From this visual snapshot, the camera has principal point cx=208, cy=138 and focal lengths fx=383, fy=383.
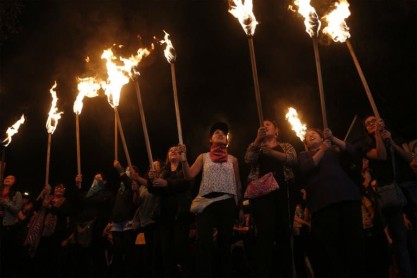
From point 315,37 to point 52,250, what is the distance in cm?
629

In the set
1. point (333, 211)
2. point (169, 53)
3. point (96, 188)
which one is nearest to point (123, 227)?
point (96, 188)

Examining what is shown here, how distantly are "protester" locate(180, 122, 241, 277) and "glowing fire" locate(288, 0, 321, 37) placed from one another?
1714 millimetres

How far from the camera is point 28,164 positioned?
17.0m

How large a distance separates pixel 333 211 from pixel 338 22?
8.43 feet

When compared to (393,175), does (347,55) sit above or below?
above

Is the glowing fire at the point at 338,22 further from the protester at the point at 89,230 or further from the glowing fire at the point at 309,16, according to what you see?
the protester at the point at 89,230

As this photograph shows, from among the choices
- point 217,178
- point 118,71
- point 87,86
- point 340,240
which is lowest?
point 340,240

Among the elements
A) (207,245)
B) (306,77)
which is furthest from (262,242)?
(306,77)

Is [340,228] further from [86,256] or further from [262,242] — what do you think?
[86,256]

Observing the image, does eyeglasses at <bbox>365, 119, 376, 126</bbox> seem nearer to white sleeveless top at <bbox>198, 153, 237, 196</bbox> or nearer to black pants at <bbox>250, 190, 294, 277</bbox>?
black pants at <bbox>250, 190, 294, 277</bbox>

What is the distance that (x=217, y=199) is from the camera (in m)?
4.75

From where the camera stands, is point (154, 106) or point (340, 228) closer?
point (340, 228)

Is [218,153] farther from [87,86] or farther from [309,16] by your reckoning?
[87,86]

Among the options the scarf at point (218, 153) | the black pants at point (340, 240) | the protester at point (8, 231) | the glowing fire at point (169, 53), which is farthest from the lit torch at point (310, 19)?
the protester at point (8, 231)
